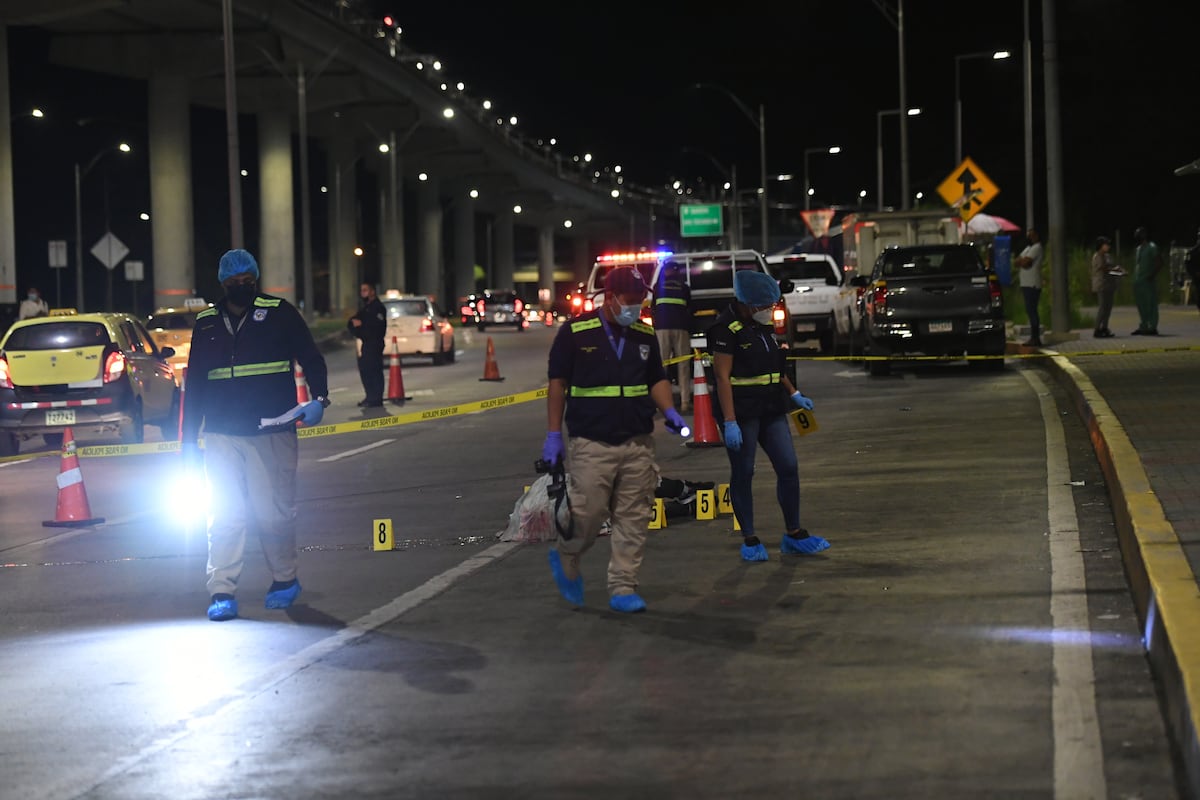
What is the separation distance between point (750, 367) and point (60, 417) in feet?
40.2

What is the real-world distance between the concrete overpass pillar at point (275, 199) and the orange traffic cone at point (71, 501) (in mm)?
55337

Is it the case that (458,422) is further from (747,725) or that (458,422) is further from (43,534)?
(747,725)

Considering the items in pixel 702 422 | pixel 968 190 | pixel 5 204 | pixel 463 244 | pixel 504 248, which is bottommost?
pixel 702 422

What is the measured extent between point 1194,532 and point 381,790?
5069 mm

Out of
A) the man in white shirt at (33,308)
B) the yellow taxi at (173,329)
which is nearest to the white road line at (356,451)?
the yellow taxi at (173,329)

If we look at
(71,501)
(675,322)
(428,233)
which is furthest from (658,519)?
(428,233)

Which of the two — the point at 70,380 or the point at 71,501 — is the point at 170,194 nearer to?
the point at 70,380

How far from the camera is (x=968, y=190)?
36906 mm

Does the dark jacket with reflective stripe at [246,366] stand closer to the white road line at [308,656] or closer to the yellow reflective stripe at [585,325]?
the white road line at [308,656]

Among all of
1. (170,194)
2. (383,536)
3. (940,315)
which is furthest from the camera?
(170,194)

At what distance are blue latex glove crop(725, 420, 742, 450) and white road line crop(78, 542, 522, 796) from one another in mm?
1710

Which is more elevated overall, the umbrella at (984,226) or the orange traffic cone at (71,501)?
the umbrella at (984,226)

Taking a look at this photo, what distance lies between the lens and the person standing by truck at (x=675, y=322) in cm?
2064

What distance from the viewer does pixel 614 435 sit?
9.16 m
